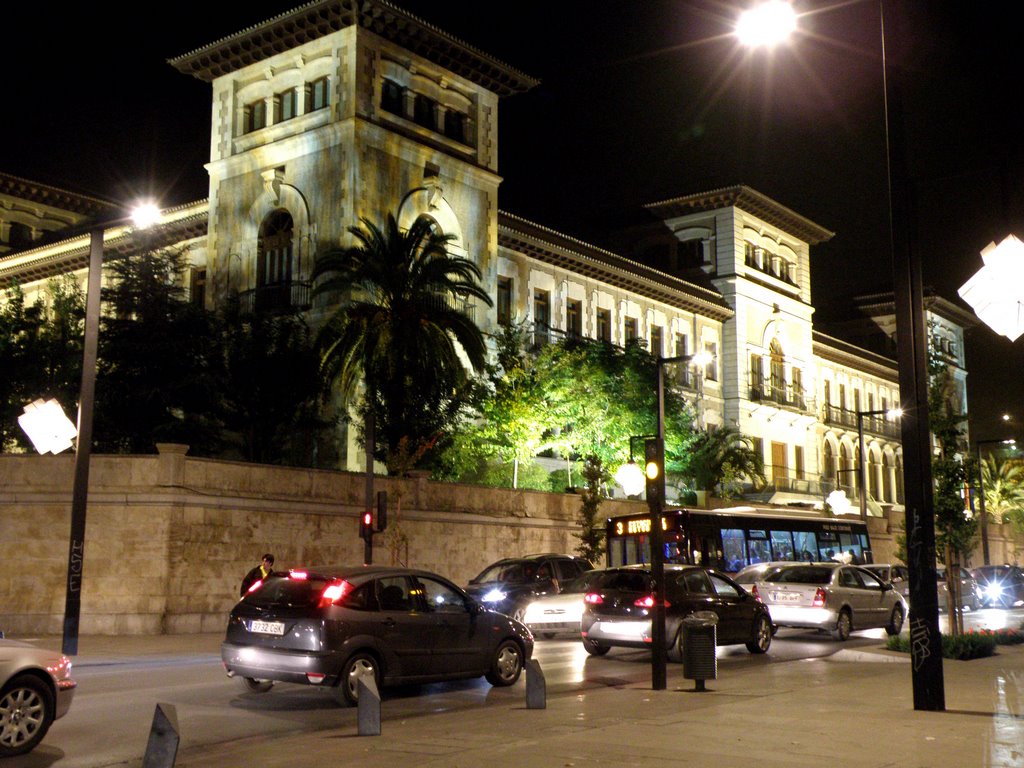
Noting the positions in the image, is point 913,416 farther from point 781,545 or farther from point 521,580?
point 781,545

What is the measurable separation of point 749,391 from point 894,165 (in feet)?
167

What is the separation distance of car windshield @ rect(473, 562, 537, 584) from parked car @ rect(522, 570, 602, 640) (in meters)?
1.03

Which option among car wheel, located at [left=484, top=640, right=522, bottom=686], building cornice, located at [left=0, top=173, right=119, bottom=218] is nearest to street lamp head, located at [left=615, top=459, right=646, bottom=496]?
car wheel, located at [left=484, top=640, right=522, bottom=686]

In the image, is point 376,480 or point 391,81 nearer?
point 376,480

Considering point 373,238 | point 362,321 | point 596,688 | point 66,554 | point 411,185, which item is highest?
point 411,185

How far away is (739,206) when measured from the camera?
62688mm

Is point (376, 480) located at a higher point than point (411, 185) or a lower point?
lower

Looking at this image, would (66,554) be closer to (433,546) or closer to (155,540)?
(155,540)

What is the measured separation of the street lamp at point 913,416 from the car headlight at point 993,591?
31.0 meters

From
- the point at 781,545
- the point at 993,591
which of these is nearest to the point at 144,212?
the point at 781,545

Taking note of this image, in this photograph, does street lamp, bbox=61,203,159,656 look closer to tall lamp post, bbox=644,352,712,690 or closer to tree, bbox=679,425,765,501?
tall lamp post, bbox=644,352,712,690

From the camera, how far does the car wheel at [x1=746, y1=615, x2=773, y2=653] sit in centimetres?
2089

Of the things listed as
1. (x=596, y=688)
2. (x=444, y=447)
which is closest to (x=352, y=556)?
(x=444, y=447)

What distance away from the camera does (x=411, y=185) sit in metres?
40.8
